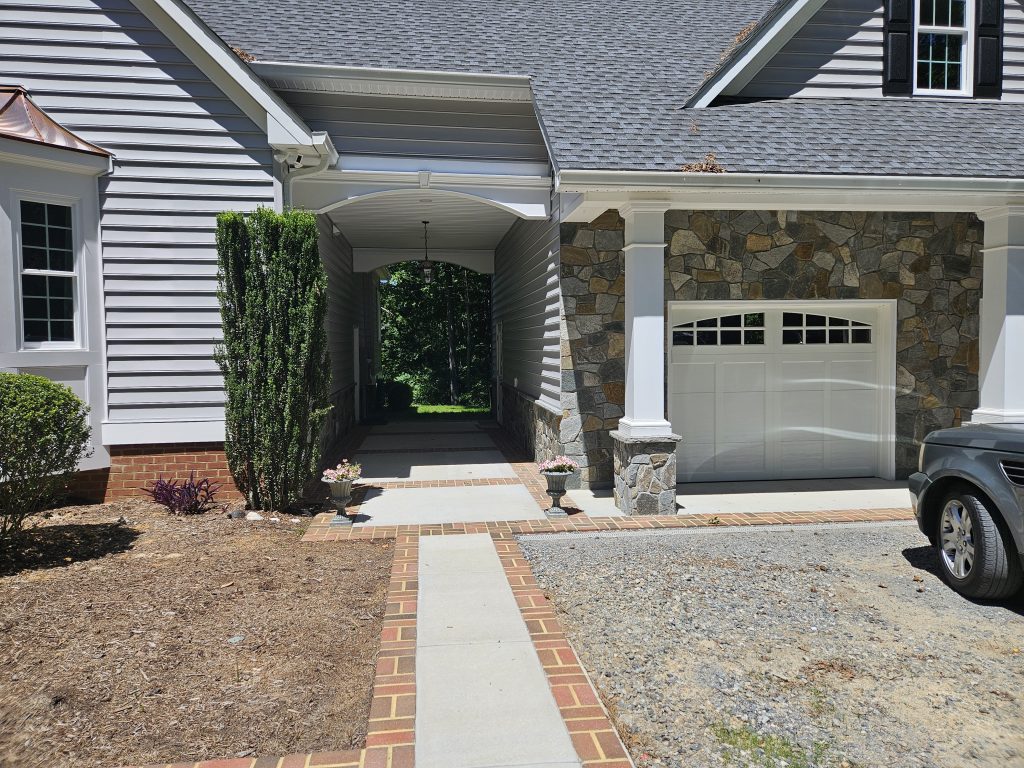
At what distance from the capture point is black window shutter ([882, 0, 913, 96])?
8.64 m

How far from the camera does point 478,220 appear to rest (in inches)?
475

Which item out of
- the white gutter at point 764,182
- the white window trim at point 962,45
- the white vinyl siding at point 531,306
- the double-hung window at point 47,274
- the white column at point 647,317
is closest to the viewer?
the white gutter at point 764,182

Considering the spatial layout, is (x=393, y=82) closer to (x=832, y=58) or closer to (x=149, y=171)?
(x=149, y=171)

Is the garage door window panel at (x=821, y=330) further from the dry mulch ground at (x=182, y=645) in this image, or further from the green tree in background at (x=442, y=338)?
the green tree in background at (x=442, y=338)

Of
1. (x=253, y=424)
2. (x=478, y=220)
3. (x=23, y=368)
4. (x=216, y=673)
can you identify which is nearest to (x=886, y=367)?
(x=478, y=220)

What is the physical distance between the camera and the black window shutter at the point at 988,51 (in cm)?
874

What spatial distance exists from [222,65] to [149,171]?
1.37 meters

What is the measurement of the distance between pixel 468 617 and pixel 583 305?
179 inches

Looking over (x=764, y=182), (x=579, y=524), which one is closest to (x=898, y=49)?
(x=764, y=182)

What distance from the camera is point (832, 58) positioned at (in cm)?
862

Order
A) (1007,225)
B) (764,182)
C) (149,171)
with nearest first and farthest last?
1. (764,182)
2. (1007,225)
3. (149,171)

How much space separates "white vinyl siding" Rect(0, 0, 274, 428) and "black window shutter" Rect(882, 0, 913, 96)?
739 centimetres

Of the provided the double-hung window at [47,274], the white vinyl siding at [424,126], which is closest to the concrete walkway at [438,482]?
the double-hung window at [47,274]

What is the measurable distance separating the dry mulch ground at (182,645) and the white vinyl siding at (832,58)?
275 inches
